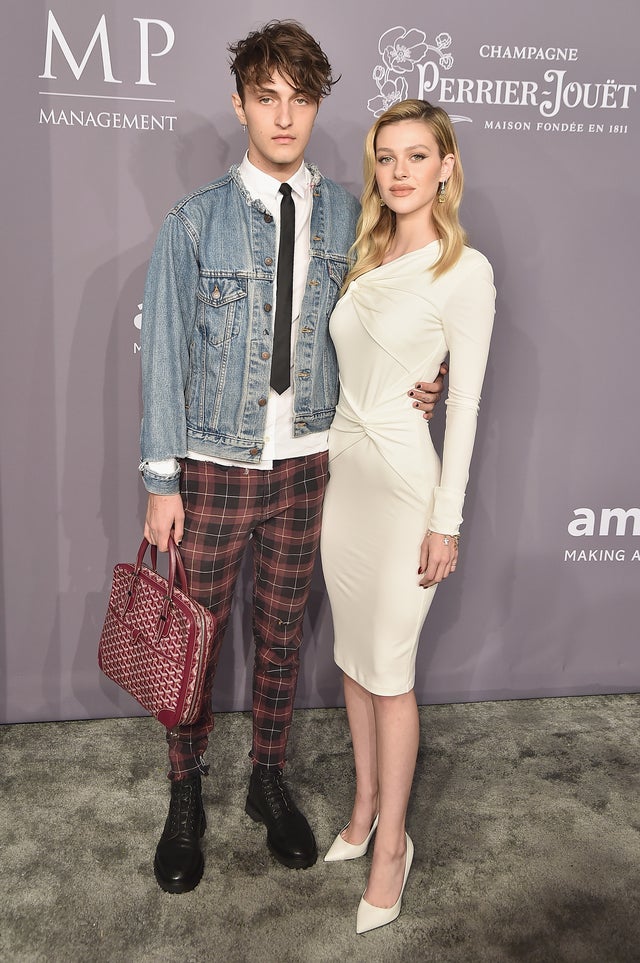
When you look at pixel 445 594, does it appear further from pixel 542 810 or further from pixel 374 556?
pixel 374 556

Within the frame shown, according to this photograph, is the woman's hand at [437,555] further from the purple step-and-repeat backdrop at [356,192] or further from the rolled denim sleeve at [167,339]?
the purple step-and-repeat backdrop at [356,192]

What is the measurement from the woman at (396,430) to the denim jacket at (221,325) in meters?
0.09

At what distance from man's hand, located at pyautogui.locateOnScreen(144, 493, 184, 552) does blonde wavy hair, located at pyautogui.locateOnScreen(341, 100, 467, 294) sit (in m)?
0.69

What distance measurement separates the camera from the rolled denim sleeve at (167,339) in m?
1.97

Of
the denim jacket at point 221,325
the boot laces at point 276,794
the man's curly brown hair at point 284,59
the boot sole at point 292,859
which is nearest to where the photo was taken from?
the man's curly brown hair at point 284,59

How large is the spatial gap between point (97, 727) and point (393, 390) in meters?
1.76

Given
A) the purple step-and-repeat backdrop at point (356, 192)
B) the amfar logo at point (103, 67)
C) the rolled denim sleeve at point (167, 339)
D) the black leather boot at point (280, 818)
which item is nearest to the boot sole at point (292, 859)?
the black leather boot at point (280, 818)

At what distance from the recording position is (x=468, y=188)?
9.07 ft

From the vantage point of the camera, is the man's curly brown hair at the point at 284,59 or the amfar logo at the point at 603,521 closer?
the man's curly brown hair at the point at 284,59

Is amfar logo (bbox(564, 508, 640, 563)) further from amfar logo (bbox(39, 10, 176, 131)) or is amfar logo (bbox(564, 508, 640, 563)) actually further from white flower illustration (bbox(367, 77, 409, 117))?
amfar logo (bbox(39, 10, 176, 131))

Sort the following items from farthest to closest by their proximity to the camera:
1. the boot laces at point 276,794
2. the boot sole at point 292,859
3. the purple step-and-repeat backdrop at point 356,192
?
the purple step-and-repeat backdrop at point 356,192 < the boot laces at point 276,794 < the boot sole at point 292,859

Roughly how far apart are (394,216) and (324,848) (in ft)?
5.71

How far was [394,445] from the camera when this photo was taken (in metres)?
2.03

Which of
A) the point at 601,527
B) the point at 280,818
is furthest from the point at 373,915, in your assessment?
the point at 601,527
